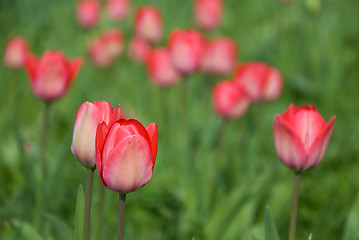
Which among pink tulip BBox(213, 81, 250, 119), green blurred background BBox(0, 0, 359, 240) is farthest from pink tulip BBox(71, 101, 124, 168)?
pink tulip BBox(213, 81, 250, 119)

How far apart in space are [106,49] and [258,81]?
1151 mm

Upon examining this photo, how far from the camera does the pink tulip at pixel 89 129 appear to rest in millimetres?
804

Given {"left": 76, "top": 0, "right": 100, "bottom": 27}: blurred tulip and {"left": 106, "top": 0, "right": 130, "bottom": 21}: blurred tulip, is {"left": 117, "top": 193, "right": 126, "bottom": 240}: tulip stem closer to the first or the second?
{"left": 76, "top": 0, "right": 100, "bottom": 27}: blurred tulip

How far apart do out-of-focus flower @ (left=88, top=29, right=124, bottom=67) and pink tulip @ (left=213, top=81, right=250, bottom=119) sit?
1.15 metres

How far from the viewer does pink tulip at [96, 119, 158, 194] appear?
0.73 m

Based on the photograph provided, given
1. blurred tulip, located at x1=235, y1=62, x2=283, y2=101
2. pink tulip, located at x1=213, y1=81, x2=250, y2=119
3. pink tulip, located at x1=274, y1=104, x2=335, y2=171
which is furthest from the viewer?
blurred tulip, located at x1=235, y1=62, x2=283, y2=101

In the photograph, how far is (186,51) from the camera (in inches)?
75.5

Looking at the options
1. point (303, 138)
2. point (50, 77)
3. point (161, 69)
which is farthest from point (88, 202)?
point (161, 69)

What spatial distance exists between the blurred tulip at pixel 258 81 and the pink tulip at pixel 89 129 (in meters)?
1.08

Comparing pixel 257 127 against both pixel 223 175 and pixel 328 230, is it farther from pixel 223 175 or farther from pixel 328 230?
pixel 328 230

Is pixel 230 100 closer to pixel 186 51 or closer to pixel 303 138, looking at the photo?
pixel 186 51

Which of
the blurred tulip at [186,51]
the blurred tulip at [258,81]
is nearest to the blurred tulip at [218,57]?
the blurred tulip at [186,51]

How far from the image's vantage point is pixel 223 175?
186 cm

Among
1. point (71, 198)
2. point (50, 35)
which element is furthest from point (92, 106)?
point (50, 35)
